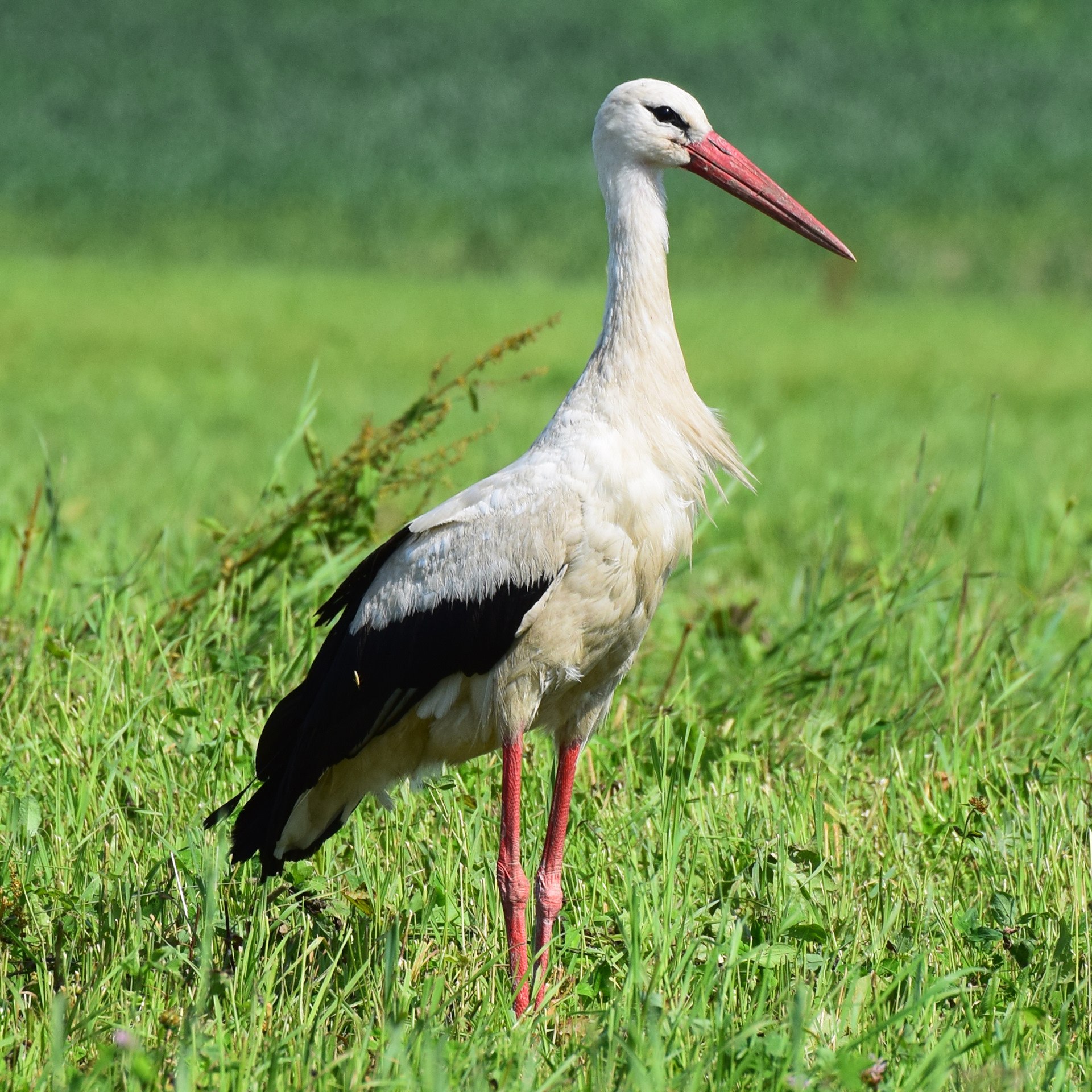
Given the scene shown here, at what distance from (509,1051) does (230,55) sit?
2919 centimetres

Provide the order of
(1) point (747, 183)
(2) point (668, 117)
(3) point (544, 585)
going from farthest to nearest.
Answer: (1) point (747, 183), (2) point (668, 117), (3) point (544, 585)

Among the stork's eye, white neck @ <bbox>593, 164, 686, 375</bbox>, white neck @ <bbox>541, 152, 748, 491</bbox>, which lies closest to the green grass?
white neck @ <bbox>541, 152, 748, 491</bbox>

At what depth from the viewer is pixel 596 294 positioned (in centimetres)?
1814

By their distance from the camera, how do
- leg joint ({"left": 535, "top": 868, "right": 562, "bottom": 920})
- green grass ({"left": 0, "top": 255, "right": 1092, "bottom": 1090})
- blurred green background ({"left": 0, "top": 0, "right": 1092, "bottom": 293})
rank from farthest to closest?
blurred green background ({"left": 0, "top": 0, "right": 1092, "bottom": 293}) < leg joint ({"left": 535, "top": 868, "right": 562, "bottom": 920}) < green grass ({"left": 0, "top": 255, "right": 1092, "bottom": 1090})

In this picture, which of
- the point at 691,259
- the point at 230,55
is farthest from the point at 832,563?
the point at 230,55

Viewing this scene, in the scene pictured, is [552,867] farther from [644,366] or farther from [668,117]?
[668,117]

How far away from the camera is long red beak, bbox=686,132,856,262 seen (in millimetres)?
3047

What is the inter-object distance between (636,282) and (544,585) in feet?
2.17

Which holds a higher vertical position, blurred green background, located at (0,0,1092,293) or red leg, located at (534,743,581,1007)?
blurred green background, located at (0,0,1092,293)

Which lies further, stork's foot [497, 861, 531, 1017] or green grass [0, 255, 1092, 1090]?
stork's foot [497, 861, 531, 1017]

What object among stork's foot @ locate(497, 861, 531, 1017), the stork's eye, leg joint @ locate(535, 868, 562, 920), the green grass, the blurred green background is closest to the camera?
the green grass

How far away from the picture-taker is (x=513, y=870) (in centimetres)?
284

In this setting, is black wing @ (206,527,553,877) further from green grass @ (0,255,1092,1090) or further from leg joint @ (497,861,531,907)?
leg joint @ (497,861,531,907)

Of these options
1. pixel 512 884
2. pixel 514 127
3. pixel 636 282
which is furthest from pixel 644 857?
pixel 514 127
